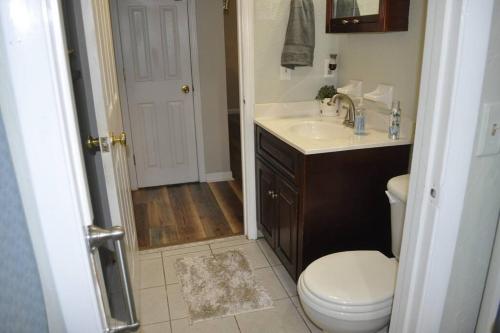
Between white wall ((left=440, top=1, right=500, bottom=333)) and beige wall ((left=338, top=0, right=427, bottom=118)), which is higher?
beige wall ((left=338, top=0, right=427, bottom=118))

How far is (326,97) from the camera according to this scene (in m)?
2.55

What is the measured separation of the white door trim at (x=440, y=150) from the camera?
0.84m

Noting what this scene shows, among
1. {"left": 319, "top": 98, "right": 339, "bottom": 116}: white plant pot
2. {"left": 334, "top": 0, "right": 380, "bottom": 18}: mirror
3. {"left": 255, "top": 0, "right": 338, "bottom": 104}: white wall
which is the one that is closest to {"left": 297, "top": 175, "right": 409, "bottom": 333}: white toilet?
{"left": 334, "top": 0, "right": 380, "bottom": 18}: mirror

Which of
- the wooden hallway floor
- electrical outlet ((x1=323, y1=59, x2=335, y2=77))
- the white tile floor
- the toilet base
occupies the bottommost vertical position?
the white tile floor

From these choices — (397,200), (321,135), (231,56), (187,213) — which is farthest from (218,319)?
(231,56)

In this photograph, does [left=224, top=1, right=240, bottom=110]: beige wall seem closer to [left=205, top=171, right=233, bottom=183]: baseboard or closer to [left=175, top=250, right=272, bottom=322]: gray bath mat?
[left=205, top=171, right=233, bottom=183]: baseboard

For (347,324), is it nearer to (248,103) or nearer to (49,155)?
(49,155)

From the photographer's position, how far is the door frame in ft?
10.6

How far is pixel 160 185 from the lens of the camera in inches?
148

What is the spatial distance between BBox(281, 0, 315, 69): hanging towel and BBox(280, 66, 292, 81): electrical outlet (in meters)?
0.09

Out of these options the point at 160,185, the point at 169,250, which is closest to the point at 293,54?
the point at 169,250

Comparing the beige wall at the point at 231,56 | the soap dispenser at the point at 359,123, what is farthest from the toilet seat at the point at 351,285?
the beige wall at the point at 231,56

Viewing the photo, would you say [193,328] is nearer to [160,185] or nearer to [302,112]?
[302,112]

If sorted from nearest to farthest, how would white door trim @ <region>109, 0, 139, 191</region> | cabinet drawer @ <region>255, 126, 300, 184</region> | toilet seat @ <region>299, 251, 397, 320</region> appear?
toilet seat @ <region>299, 251, 397, 320</region> < cabinet drawer @ <region>255, 126, 300, 184</region> < white door trim @ <region>109, 0, 139, 191</region>
